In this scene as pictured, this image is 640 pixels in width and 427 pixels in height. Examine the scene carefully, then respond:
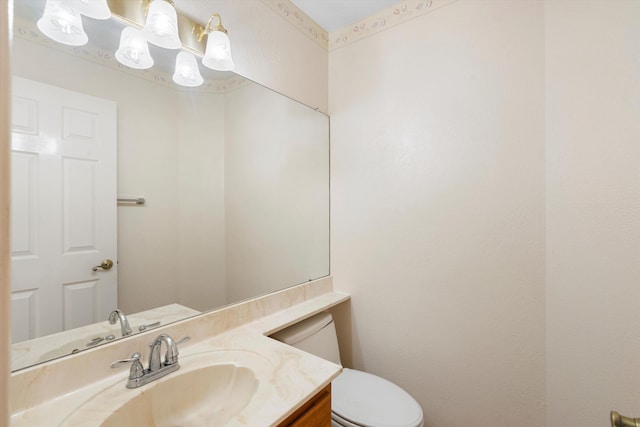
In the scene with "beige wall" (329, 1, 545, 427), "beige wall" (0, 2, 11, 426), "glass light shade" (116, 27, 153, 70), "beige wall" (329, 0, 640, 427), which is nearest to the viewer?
"beige wall" (0, 2, 11, 426)

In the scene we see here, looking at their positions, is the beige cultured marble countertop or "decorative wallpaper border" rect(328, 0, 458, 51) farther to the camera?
"decorative wallpaper border" rect(328, 0, 458, 51)

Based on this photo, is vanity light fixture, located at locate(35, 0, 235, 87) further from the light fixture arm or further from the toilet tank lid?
the toilet tank lid

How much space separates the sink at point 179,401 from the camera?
64cm

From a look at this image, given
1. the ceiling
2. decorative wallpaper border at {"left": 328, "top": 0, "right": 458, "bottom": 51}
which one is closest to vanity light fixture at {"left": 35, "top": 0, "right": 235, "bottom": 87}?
the ceiling

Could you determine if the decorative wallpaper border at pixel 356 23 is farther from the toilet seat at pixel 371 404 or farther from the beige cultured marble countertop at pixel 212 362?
the toilet seat at pixel 371 404

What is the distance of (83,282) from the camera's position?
2.56 feet

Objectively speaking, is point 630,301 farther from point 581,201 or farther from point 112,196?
point 112,196

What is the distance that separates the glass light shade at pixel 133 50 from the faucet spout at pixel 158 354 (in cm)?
88

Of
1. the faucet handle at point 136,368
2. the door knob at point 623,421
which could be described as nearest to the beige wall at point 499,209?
the door knob at point 623,421

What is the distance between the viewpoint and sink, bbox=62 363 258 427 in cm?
64

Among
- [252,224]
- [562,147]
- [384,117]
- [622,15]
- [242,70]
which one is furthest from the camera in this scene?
[384,117]

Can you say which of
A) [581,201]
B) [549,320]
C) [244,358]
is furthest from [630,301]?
[244,358]

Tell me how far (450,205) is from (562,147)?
45 centimetres

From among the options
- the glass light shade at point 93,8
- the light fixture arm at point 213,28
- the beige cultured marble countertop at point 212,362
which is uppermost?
the light fixture arm at point 213,28
